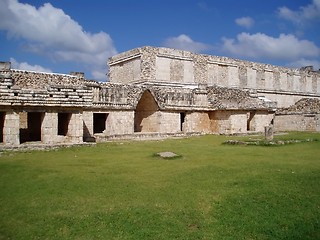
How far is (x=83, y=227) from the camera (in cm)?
603

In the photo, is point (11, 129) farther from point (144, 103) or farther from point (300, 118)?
point (300, 118)

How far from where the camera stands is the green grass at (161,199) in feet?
19.5

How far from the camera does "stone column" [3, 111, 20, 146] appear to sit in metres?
15.1

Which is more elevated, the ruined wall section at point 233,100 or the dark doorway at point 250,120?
the ruined wall section at point 233,100

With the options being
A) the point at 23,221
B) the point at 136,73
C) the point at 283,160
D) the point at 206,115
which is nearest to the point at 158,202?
the point at 23,221

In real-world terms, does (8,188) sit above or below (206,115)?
below

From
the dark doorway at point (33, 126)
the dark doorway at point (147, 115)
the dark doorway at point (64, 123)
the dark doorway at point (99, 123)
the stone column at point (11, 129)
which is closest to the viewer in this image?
the stone column at point (11, 129)

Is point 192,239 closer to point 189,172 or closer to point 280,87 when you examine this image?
point 189,172

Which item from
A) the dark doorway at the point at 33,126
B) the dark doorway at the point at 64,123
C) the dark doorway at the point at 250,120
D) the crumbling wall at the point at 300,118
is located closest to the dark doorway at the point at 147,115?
the dark doorway at the point at 64,123

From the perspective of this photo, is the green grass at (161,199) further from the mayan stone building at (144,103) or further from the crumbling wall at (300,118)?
the crumbling wall at (300,118)

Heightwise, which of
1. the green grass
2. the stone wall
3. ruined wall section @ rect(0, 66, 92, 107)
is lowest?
the green grass

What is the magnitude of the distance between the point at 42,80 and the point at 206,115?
1294cm

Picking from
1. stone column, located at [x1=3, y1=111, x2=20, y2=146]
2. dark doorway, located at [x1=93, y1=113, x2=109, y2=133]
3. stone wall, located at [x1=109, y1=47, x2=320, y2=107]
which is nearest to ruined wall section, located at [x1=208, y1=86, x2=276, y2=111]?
stone wall, located at [x1=109, y1=47, x2=320, y2=107]

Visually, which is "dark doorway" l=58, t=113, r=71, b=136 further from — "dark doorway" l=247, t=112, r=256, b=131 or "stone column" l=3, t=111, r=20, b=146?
"dark doorway" l=247, t=112, r=256, b=131
